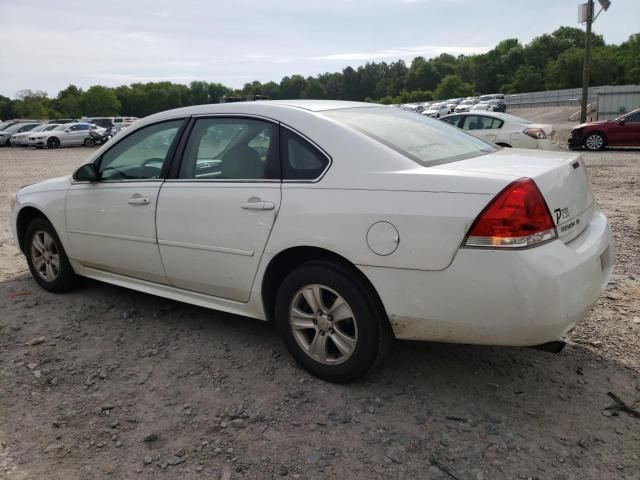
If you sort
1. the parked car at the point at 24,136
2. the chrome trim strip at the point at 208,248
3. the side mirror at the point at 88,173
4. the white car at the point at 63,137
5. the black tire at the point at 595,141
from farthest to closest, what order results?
1. the parked car at the point at 24,136
2. the white car at the point at 63,137
3. the black tire at the point at 595,141
4. the side mirror at the point at 88,173
5. the chrome trim strip at the point at 208,248

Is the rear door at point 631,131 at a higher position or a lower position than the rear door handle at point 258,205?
lower

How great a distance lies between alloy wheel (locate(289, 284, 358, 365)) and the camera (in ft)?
10.00

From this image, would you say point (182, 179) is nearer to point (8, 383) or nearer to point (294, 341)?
point (294, 341)

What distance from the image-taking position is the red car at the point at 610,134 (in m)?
16.3

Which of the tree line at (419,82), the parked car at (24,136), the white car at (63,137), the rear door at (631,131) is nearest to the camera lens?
the rear door at (631,131)

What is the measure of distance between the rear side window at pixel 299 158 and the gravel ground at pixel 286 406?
1202 mm

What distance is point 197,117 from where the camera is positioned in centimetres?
382

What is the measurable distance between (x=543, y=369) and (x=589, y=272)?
825mm

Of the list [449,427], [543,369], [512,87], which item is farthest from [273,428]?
[512,87]

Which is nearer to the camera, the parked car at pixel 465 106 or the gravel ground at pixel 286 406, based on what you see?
the gravel ground at pixel 286 406

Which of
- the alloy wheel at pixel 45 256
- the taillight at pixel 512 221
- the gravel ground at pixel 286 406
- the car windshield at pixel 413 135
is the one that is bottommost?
the gravel ground at pixel 286 406

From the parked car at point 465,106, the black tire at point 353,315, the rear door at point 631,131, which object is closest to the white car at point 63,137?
the rear door at point 631,131

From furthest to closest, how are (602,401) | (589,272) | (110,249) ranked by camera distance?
(110,249) → (602,401) → (589,272)

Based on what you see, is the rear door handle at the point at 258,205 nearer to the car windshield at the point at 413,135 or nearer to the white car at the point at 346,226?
the white car at the point at 346,226
